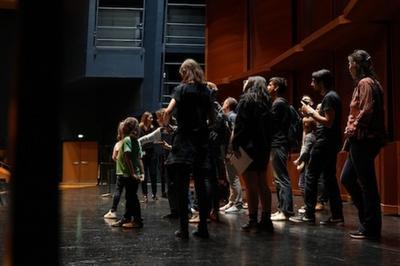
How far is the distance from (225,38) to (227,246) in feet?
40.0

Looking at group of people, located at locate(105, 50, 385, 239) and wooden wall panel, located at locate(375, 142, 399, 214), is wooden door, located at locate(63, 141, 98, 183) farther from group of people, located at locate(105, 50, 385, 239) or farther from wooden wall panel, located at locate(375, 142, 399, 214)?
group of people, located at locate(105, 50, 385, 239)

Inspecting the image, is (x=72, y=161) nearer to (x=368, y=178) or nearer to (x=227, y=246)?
(x=227, y=246)

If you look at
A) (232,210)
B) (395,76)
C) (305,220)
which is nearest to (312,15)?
(395,76)

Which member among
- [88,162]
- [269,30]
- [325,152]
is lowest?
[325,152]

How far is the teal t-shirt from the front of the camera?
19.7ft

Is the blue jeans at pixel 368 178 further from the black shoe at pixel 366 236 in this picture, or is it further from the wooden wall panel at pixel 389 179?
the wooden wall panel at pixel 389 179

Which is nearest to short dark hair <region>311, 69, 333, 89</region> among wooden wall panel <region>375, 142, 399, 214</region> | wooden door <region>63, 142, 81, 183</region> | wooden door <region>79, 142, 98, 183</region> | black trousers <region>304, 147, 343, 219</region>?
black trousers <region>304, 147, 343, 219</region>

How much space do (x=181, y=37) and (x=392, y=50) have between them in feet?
43.6

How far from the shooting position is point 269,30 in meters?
14.4

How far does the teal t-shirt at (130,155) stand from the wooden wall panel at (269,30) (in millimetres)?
8424

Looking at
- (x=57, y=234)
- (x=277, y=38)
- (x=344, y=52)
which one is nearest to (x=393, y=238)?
(x=57, y=234)

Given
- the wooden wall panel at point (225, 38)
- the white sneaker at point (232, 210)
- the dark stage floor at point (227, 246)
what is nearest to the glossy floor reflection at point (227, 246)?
the dark stage floor at point (227, 246)

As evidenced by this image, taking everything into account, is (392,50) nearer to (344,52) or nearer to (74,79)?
(344,52)

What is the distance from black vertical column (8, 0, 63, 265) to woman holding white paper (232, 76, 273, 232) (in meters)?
4.13
